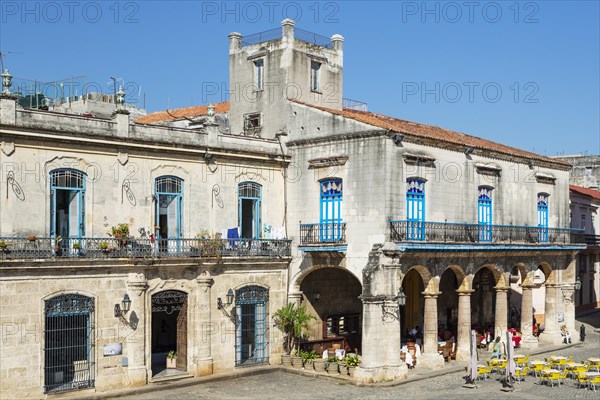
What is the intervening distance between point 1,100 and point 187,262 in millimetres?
8429

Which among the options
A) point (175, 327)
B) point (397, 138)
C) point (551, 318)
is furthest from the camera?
point (551, 318)

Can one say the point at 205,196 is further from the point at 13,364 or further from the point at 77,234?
the point at 13,364

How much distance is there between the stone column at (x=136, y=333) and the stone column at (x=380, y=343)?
7.58 metres

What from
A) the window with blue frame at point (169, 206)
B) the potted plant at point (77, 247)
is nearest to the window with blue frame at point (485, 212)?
the window with blue frame at point (169, 206)

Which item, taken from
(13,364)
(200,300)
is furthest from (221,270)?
(13,364)

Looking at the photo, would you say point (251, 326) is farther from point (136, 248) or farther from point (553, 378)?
point (553, 378)

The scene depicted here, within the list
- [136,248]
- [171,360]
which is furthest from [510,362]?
[136,248]

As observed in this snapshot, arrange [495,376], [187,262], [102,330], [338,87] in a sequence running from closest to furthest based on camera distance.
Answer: [102,330] → [187,262] → [495,376] → [338,87]

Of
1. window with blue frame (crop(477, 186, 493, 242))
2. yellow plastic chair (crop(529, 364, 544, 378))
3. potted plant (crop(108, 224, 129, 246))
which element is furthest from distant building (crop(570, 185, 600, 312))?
potted plant (crop(108, 224, 129, 246))

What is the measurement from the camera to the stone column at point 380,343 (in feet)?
93.8

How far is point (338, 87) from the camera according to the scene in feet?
120

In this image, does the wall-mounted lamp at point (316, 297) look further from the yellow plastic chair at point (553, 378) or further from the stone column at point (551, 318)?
the stone column at point (551, 318)

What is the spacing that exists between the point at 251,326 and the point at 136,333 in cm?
558

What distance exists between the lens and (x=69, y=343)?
84.5ft
